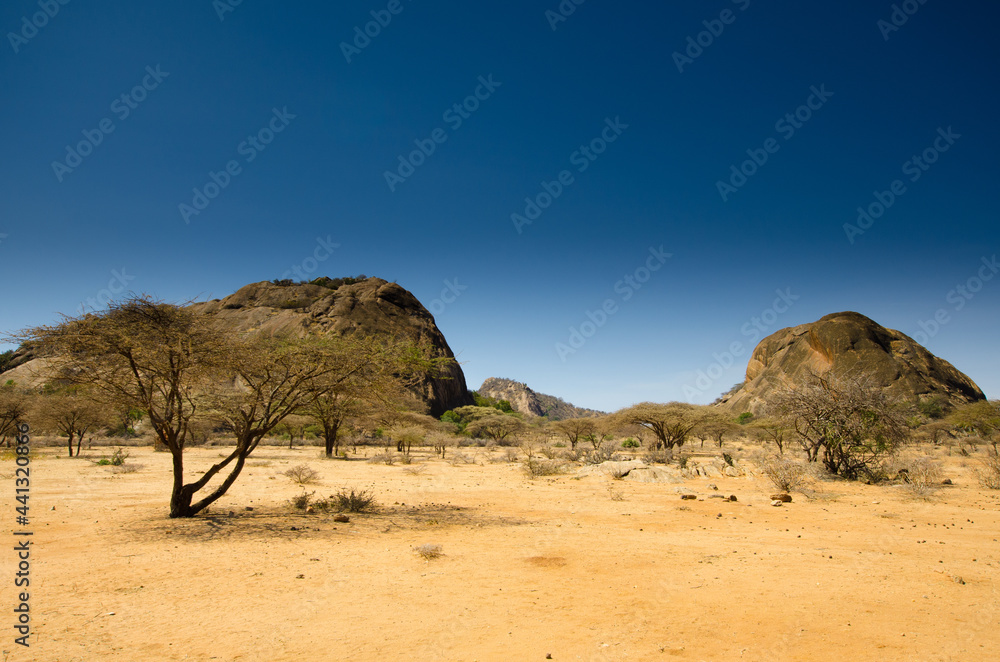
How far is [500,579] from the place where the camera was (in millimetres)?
6582

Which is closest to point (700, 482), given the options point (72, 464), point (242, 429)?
point (242, 429)

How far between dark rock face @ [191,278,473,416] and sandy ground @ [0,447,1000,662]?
57285 millimetres

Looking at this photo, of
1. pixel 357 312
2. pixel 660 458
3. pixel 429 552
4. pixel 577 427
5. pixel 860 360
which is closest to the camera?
pixel 429 552

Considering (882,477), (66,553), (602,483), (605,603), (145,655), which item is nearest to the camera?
(145,655)

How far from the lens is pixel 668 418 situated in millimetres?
28047

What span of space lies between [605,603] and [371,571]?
10.9 feet

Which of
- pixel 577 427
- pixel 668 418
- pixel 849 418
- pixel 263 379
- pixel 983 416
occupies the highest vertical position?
pixel 263 379

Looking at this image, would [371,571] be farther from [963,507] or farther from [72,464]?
[72,464]

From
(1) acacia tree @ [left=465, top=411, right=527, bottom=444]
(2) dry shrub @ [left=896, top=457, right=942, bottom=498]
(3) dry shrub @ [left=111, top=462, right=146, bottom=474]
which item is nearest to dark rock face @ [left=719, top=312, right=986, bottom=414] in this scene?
(1) acacia tree @ [left=465, top=411, right=527, bottom=444]

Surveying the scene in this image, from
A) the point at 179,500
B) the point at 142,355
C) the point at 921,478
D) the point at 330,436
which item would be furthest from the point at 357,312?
the point at 921,478

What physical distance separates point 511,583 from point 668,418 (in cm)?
2383

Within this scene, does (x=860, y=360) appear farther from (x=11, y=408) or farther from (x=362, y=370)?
(x=11, y=408)

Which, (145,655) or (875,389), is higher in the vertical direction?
(875,389)

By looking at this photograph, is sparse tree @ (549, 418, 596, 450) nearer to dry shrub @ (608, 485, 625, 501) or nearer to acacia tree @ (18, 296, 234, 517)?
dry shrub @ (608, 485, 625, 501)
